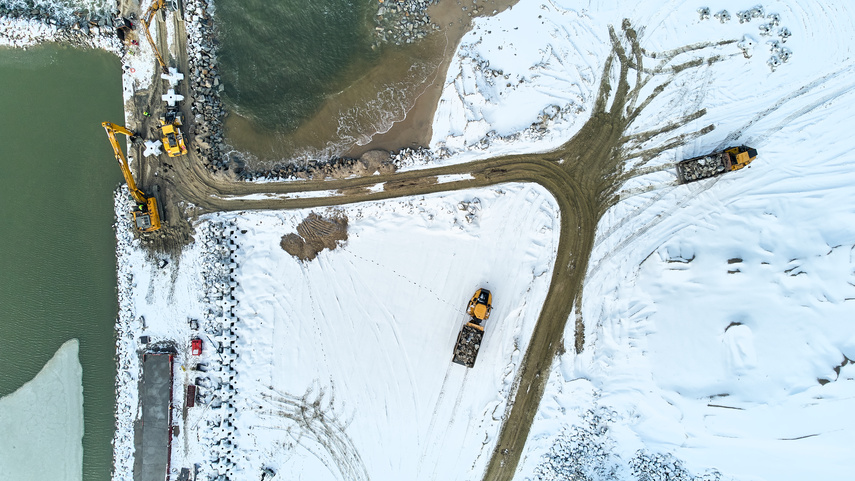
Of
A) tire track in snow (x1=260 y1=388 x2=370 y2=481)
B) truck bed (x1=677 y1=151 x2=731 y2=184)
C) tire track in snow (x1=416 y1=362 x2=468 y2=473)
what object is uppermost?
truck bed (x1=677 y1=151 x2=731 y2=184)

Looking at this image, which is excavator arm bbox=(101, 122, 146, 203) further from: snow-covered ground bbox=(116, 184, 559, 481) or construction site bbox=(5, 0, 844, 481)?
snow-covered ground bbox=(116, 184, 559, 481)

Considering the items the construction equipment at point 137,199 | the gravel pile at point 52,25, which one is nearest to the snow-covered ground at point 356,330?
the construction equipment at point 137,199

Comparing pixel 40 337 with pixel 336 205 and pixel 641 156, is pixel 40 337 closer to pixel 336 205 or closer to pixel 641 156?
pixel 336 205

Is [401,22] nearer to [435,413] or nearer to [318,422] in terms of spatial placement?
[435,413]

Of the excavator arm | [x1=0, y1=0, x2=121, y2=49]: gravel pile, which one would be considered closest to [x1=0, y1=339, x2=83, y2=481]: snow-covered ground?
the excavator arm

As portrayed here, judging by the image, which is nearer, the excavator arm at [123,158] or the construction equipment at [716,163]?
the construction equipment at [716,163]

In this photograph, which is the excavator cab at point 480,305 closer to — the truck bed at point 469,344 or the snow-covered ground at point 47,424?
the truck bed at point 469,344
